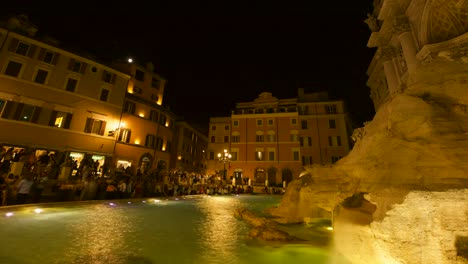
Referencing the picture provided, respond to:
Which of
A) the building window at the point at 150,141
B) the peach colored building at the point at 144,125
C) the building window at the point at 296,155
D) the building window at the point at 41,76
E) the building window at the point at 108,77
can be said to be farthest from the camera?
the building window at the point at 296,155

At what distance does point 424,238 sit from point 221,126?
37070mm

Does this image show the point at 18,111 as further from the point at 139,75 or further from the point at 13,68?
the point at 139,75

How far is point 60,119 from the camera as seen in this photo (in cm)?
1994

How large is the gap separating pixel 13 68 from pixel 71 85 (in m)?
4.06

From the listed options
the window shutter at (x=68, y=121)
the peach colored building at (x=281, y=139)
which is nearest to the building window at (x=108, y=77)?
the window shutter at (x=68, y=121)

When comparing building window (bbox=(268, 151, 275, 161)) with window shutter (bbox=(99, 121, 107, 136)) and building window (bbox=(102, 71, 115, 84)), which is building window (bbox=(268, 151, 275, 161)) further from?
building window (bbox=(102, 71, 115, 84))

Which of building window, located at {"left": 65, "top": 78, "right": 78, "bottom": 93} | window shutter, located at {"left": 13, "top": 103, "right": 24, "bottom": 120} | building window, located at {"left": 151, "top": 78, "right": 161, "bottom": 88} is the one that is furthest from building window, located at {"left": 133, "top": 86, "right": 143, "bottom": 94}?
window shutter, located at {"left": 13, "top": 103, "right": 24, "bottom": 120}

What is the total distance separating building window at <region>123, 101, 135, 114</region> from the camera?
2500 centimetres

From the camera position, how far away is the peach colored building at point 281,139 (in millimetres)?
33875

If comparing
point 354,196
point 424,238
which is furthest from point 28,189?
point 424,238

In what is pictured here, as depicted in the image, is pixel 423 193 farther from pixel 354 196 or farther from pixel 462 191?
pixel 354 196

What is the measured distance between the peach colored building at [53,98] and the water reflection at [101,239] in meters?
14.7

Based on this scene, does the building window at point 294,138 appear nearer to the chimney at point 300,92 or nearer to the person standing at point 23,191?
the chimney at point 300,92

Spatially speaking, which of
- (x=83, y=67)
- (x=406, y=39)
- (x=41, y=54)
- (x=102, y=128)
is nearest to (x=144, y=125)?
(x=102, y=128)
